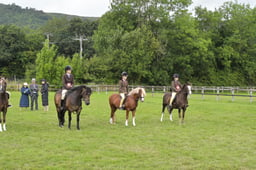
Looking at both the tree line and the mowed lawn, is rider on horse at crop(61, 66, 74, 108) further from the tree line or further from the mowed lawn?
the tree line

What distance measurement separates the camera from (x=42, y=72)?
4281 cm

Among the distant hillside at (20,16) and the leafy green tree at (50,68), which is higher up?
the distant hillside at (20,16)

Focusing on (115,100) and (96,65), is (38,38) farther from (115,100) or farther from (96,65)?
(115,100)

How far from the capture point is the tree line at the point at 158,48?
43.3 meters

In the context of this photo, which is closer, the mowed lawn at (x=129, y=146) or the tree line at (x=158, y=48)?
the mowed lawn at (x=129, y=146)

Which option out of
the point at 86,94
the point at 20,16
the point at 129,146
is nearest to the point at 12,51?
the point at 86,94

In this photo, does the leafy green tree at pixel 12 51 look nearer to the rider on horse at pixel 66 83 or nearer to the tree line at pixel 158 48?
the tree line at pixel 158 48

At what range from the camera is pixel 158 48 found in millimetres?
45250

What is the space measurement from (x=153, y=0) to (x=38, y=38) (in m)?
31.0

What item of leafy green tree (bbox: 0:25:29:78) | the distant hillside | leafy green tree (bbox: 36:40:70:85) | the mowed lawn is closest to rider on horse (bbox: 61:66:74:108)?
the mowed lawn

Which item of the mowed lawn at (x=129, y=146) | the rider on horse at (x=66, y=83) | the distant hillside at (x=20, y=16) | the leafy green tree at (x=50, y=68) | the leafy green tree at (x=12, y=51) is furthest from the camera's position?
the distant hillside at (x=20, y=16)

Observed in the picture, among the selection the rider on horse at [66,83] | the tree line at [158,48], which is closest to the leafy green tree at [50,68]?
the tree line at [158,48]

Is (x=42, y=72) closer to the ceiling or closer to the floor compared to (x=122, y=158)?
closer to the ceiling

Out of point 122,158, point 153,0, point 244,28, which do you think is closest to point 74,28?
point 153,0
